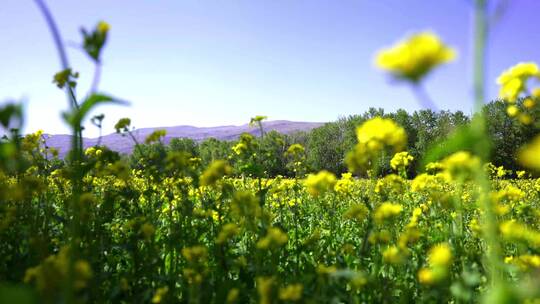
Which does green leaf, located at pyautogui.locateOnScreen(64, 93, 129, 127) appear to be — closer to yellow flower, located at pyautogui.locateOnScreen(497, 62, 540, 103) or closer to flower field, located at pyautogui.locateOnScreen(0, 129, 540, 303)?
flower field, located at pyautogui.locateOnScreen(0, 129, 540, 303)

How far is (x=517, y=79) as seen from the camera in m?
1.94

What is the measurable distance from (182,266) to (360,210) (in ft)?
4.69

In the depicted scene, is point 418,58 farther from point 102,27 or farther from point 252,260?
point 252,260

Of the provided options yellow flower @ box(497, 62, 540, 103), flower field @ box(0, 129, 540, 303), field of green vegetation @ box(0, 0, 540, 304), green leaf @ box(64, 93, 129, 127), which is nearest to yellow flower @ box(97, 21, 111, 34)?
field of green vegetation @ box(0, 0, 540, 304)

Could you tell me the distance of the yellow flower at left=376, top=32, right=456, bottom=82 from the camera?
4.06 feet

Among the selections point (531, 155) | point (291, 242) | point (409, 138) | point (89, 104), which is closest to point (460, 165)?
point (531, 155)

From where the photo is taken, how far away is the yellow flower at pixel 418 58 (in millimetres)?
1237

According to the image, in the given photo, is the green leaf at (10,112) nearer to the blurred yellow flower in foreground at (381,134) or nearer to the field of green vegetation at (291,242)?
the field of green vegetation at (291,242)

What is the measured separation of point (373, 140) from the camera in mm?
2277

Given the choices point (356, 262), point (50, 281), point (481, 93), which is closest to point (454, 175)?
point (481, 93)

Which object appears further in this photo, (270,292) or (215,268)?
(215,268)

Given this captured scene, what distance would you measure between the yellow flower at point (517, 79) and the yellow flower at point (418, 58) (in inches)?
33.8

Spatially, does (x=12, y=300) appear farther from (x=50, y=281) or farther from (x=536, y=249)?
(x=536, y=249)

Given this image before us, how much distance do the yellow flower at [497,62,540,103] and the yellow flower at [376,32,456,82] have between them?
33.8 inches
